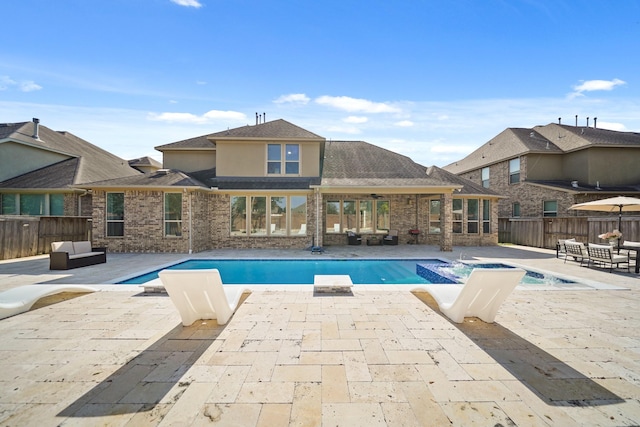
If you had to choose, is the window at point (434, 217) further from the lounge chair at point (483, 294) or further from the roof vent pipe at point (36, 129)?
the roof vent pipe at point (36, 129)

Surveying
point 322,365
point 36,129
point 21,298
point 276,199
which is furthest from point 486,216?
point 36,129

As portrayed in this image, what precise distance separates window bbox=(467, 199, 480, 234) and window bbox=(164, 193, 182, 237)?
14715 millimetres

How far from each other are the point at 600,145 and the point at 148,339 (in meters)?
24.0

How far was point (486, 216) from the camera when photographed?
15766mm

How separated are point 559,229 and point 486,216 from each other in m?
3.24

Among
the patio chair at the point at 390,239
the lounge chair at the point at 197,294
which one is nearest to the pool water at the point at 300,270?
the lounge chair at the point at 197,294

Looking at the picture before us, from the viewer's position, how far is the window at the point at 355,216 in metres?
16.5

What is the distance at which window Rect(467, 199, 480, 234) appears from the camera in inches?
615

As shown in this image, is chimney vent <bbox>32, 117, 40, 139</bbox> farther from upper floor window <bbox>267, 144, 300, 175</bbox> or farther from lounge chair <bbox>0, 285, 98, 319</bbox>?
lounge chair <bbox>0, 285, 98, 319</bbox>

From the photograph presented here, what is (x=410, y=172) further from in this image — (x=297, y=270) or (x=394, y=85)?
(x=297, y=270)

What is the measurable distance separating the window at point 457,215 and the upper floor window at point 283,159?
8778mm

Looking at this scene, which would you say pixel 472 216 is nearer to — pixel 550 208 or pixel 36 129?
pixel 550 208

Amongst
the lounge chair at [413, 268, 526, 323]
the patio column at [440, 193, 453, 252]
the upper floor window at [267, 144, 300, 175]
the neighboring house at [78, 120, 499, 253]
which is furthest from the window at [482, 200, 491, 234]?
the lounge chair at [413, 268, 526, 323]

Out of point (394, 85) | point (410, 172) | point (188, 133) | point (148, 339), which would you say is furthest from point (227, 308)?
point (188, 133)
